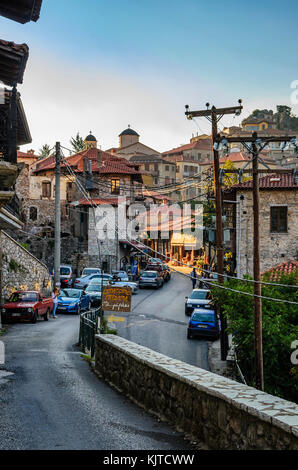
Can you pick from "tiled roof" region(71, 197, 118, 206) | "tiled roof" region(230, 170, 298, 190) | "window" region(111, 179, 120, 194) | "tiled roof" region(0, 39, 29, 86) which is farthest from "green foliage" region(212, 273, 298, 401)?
"window" region(111, 179, 120, 194)

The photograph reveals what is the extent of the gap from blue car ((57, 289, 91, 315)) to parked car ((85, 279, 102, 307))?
0.46 m

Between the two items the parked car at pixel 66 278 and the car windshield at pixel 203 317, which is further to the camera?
the parked car at pixel 66 278

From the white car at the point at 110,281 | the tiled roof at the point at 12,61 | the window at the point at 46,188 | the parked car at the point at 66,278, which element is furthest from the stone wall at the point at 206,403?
the window at the point at 46,188

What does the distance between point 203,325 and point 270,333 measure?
34.3 feet

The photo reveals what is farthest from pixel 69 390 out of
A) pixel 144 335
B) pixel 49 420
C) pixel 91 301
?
pixel 91 301

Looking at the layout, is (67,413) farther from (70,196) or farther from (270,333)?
(70,196)

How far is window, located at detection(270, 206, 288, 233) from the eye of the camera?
4025cm

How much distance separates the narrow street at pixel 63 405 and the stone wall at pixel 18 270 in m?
10.8

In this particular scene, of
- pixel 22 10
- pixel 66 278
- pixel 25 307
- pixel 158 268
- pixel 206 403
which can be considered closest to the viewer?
pixel 206 403

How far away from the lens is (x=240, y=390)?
7520 mm

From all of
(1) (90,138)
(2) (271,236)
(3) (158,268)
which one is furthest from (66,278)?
(1) (90,138)

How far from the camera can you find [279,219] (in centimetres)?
4038

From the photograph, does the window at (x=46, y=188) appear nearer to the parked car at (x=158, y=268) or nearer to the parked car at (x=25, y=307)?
the parked car at (x=158, y=268)

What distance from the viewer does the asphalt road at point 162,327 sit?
23425mm
